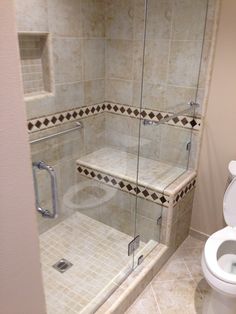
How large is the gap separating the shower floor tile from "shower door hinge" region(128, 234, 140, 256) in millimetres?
43

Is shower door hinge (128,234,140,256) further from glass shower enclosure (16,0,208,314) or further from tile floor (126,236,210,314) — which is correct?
tile floor (126,236,210,314)

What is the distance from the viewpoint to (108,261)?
6.76 feet

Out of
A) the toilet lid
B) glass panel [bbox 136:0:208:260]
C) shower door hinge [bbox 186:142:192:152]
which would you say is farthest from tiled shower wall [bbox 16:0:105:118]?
the toilet lid

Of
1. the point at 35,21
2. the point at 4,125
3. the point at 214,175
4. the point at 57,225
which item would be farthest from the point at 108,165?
the point at 4,125

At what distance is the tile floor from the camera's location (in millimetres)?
1807

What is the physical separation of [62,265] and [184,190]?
1.05 meters

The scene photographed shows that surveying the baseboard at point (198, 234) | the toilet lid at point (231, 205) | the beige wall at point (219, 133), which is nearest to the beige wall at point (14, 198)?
the toilet lid at point (231, 205)

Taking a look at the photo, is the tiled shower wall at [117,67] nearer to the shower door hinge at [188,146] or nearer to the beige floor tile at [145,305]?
the shower door hinge at [188,146]

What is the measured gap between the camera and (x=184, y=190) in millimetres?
2152

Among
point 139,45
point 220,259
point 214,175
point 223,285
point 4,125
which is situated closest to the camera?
point 4,125

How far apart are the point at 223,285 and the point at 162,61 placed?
163 centimetres

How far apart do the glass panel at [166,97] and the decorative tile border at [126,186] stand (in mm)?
12

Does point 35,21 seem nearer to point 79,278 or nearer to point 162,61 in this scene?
point 162,61

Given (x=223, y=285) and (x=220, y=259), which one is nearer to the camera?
(x=223, y=285)
